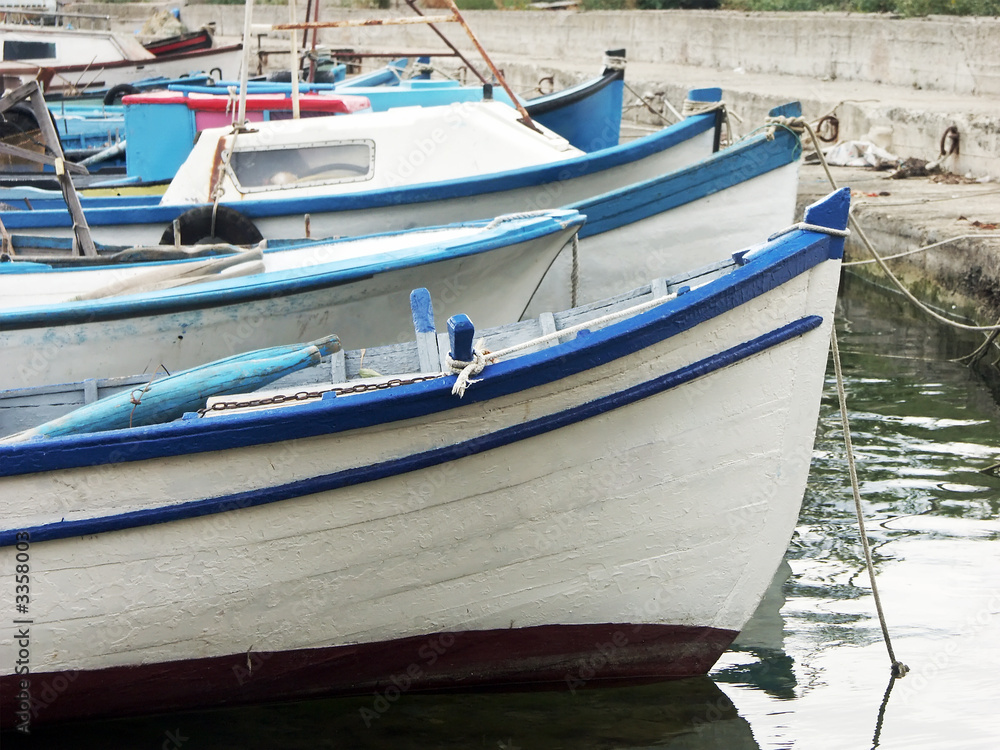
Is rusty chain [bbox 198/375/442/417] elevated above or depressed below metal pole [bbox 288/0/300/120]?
below

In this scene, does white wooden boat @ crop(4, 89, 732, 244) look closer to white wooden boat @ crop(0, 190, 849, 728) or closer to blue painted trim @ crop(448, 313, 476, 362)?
white wooden boat @ crop(0, 190, 849, 728)

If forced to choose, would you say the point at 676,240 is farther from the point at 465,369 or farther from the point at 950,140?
the point at 950,140

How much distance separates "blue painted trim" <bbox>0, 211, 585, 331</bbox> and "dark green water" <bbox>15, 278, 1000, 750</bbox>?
212cm

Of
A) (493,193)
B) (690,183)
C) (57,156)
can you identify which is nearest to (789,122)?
(690,183)

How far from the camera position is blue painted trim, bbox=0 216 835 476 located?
3572mm

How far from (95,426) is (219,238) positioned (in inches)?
142

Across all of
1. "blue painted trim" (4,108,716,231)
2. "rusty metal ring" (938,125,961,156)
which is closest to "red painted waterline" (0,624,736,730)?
"blue painted trim" (4,108,716,231)

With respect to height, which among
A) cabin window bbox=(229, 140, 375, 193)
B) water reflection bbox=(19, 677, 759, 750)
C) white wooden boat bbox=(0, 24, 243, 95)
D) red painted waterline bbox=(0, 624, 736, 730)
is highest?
white wooden boat bbox=(0, 24, 243, 95)

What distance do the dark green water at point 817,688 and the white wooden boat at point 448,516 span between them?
0.11 m

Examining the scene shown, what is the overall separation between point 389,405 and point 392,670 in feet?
3.75

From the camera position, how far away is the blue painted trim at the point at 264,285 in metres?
5.43

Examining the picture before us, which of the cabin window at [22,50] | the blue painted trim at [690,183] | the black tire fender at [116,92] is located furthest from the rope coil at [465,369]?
the cabin window at [22,50]

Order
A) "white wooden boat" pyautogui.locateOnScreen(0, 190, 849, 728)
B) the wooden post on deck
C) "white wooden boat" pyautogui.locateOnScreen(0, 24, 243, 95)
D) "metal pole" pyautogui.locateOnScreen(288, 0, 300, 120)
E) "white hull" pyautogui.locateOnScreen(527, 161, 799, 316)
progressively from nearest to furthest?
"white wooden boat" pyautogui.locateOnScreen(0, 190, 849, 728), the wooden post on deck, "white hull" pyautogui.locateOnScreen(527, 161, 799, 316), "metal pole" pyautogui.locateOnScreen(288, 0, 300, 120), "white wooden boat" pyautogui.locateOnScreen(0, 24, 243, 95)

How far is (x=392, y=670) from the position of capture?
4.14 metres
